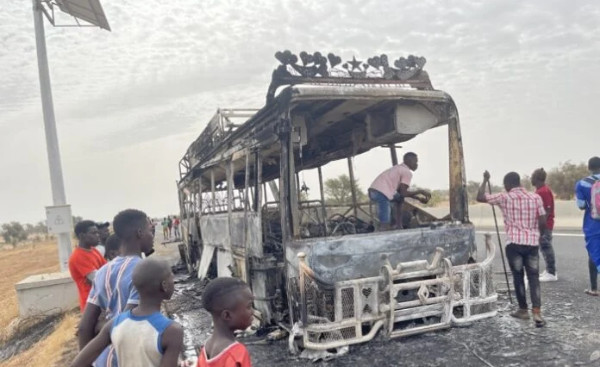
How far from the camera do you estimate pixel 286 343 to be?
18.3 ft

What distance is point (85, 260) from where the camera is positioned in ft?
14.9

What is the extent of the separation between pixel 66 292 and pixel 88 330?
7140mm

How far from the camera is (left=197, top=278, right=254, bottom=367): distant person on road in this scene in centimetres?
240

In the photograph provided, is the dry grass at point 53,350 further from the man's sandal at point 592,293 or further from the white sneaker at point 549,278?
the white sneaker at point 549,278

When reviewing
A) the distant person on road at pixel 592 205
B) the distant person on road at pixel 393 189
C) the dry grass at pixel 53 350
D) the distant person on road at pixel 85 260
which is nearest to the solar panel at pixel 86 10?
the dry grass at pixel 53 350

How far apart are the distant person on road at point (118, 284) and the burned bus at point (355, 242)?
7.13ft

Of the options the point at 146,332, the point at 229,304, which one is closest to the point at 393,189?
the point at 229,304

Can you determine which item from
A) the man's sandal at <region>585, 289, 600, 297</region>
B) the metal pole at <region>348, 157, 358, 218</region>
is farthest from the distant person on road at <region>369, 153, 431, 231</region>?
the man's sandal at <region>585, 289, 600, 297</region>

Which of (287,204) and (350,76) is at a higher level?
(350,76)

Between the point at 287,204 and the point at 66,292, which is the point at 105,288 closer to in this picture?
the point at 287,204

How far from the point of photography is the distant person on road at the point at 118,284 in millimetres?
2812

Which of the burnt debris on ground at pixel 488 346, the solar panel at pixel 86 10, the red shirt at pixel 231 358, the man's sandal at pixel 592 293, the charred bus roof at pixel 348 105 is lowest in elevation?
the burnt debris on ground at pixel 488 346

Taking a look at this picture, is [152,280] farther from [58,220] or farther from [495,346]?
[58,220]

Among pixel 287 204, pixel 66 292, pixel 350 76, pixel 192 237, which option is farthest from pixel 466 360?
pixel 192 237
